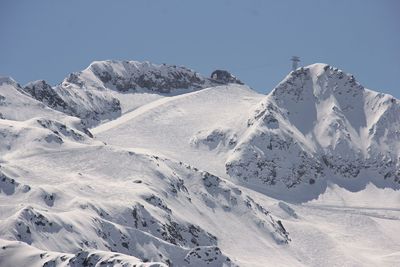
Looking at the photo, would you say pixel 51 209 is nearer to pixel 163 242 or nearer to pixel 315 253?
pixel 163 242

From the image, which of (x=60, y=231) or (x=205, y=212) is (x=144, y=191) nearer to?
(x=205, y=212)

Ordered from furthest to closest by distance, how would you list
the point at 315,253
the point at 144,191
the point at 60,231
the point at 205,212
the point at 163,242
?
the point at 315,253 → the point at 205,212 → the point at 144,191 → the point at 163,242 → the point at 60,231

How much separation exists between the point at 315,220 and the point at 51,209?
75543 mm

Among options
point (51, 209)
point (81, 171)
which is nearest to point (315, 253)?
point (81, 171)

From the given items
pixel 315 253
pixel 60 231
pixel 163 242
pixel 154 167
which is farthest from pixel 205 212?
pixel 60 231

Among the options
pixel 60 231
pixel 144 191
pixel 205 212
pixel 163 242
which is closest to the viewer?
pixel 60 231

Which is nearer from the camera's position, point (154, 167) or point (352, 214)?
point (154, 167)

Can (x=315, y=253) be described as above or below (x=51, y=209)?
below

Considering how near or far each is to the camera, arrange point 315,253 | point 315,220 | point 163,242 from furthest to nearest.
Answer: point 315,220 < point 315,253 < point 163,242

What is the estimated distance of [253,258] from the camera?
5871 inches

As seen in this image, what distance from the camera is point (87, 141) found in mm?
174625

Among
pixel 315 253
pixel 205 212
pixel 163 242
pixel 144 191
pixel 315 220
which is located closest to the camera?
pixel 163 242

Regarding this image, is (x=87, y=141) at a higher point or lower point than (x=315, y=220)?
higher

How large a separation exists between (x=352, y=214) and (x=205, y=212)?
48567 mm
